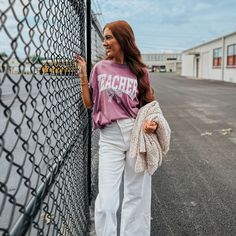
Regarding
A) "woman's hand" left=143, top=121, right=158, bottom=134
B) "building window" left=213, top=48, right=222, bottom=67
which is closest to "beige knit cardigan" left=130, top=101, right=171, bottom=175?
"woman's hand" left=143, top=121, right=158, bottom=134

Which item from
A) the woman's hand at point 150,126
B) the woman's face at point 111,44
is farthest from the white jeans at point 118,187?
the woman's face at point 111,44

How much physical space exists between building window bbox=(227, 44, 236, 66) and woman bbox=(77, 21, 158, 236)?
35.4m

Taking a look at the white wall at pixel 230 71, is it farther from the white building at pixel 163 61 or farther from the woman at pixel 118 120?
the white building at pixel 163 61

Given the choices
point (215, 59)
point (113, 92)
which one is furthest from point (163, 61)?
point (113, 92)

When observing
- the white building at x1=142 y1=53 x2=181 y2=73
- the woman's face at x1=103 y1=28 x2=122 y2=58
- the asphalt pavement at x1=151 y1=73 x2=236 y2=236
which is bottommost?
the white building at x1=142 y1=53 x2=181 y2=73

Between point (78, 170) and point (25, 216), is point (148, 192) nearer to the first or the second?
point (78, 170)

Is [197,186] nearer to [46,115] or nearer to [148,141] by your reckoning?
[148,141]

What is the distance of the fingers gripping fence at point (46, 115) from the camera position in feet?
3.95

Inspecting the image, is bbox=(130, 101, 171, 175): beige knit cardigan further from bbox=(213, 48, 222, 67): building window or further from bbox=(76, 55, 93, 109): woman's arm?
bbox=(213, 48, 222, 67): building window

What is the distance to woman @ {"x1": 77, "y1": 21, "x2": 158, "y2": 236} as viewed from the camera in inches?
117

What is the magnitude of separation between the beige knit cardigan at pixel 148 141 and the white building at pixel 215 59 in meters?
34.9

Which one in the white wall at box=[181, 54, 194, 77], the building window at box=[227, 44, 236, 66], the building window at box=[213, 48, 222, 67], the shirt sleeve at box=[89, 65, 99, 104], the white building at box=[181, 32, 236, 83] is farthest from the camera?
the white wall at box=[181, 54, 194, 77]

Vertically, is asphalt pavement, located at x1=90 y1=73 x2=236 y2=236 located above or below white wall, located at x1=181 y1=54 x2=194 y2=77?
above

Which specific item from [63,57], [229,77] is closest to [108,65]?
[63,57]
